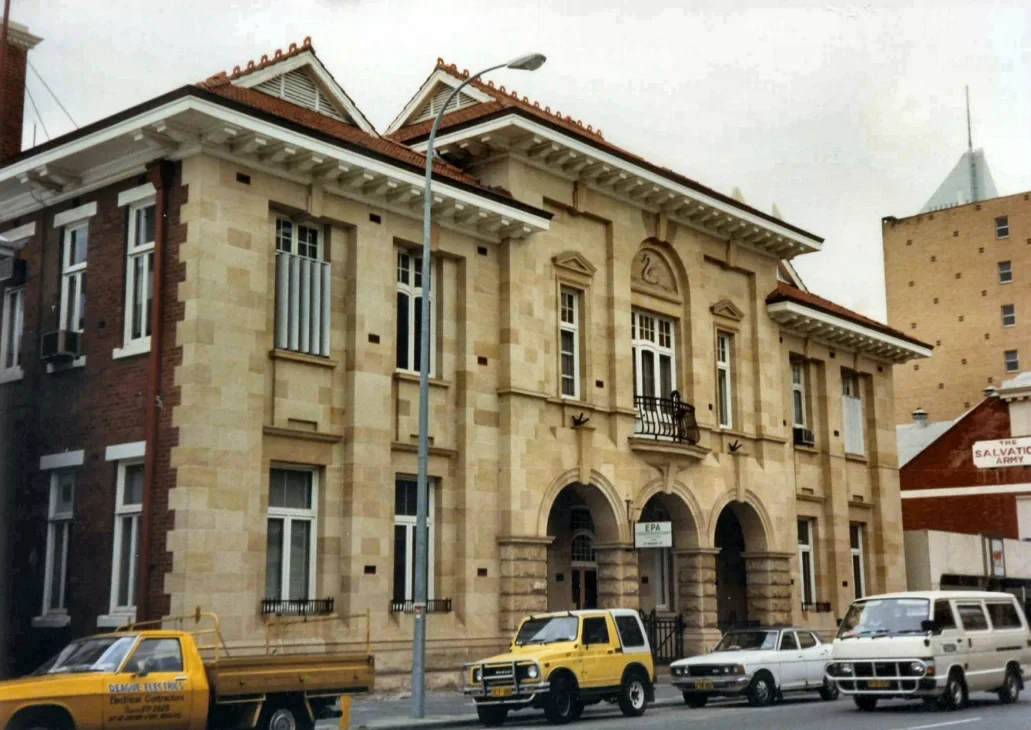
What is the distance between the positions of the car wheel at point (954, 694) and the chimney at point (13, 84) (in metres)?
20.6

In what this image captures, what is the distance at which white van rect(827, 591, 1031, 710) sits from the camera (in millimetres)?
19750

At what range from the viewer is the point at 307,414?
2262 centimetres

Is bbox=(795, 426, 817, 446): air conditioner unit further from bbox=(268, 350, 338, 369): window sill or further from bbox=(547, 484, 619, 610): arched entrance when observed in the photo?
bbox=(268, 350, 338, 369): window sill

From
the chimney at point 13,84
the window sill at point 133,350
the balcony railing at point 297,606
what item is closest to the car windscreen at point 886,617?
the balcony railing at point 297,606

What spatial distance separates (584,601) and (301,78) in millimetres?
14192

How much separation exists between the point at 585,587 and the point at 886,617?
36.6 feet

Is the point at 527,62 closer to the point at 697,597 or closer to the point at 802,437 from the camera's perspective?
the point at 697,597

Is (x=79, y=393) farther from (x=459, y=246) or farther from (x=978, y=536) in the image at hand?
(x=978, y=536)

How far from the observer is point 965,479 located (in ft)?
171

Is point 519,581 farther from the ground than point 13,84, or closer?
closer

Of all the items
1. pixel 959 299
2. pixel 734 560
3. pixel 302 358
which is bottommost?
pixel 734 560

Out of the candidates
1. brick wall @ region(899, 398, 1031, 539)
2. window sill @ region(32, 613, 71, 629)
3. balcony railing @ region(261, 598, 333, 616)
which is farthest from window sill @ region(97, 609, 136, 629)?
brick wall @ region(899, 398, 1031, 539)

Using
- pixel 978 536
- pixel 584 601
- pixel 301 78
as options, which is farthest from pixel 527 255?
pixel 978 536

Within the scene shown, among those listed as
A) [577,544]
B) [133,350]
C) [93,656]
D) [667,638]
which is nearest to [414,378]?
[133,350]
